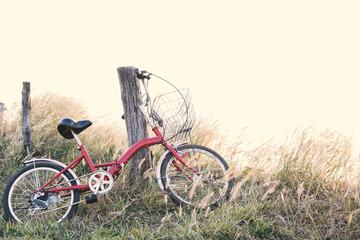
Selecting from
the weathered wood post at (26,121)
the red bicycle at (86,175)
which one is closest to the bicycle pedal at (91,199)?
the red bicycle at (86,175)

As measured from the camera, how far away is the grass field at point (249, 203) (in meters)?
3.16

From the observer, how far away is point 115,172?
Answer: 3.83m

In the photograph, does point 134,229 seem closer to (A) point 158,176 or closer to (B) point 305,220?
(A) point 158,176

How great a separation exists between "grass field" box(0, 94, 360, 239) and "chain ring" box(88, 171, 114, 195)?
23 cm

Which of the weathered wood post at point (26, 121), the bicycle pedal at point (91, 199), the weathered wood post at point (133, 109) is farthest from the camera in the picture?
the weathered wood post at point (26, 121)

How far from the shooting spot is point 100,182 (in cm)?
367

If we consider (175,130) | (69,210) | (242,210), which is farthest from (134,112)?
(242,210)

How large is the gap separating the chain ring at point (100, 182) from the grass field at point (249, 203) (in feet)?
0.75

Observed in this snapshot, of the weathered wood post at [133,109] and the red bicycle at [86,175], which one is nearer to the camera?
the red bicycle at [86,175]

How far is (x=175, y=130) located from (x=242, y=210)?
109 cm

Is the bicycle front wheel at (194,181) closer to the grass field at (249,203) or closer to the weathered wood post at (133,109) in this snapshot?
the grass field at (249,203)

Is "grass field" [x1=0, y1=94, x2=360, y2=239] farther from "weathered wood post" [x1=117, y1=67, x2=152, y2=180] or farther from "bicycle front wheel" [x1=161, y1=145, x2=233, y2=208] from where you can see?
"weathered wood post" [x1=117, y1=67, x2=152, y2=180]

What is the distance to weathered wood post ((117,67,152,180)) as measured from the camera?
4184 mm

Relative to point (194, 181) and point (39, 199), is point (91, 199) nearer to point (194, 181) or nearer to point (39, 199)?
point (39, 199)
